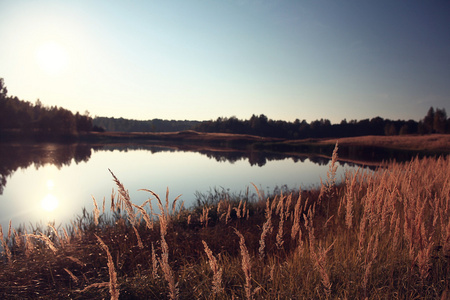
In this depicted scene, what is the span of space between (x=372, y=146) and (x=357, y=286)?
1657 inches

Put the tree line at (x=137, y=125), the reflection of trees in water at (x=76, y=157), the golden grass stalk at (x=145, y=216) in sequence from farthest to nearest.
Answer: the tree line at (x=137, y=125) < the reflection of trees in water at (x=76, y=157) < the golden grass stalk at (x=145, y=216)

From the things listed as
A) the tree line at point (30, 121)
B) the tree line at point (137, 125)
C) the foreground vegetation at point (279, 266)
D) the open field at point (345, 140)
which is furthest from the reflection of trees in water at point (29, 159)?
the tree line at point (137, 125)

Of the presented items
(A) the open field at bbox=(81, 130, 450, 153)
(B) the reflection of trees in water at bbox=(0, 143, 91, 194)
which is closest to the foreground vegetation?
(B) the reflection of trees in water at bbox=(0, 143, 91, 194)

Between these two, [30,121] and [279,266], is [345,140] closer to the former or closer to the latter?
[279,266]

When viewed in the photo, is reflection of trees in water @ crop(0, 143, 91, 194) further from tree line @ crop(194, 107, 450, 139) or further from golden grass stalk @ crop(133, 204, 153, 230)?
tree line @ crop(194, 107, 450, 139)

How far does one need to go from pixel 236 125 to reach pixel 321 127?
107ft

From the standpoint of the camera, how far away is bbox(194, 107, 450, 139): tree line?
78.9 meters

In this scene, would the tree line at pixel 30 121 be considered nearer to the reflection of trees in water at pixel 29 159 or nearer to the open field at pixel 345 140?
the open field at pixel 345 140

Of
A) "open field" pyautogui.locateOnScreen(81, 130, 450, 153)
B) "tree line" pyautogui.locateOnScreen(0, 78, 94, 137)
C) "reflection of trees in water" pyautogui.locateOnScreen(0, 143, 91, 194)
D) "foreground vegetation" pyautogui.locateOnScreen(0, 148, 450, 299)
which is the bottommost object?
"reflection of trees in water" pyautogui.locateOnScreen(0, 143, 91, 194)

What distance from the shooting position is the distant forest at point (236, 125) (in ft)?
188

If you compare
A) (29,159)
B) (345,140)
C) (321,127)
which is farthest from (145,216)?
(321,127)

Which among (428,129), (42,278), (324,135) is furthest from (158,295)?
(324,135)

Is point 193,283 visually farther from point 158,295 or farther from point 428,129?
point 428,129

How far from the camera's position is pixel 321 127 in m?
92.8
